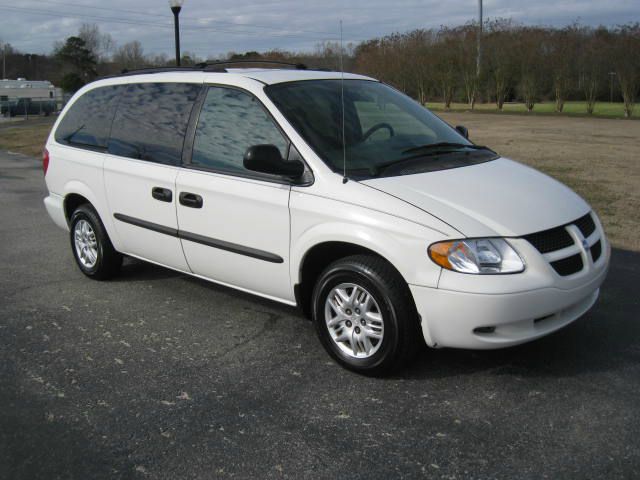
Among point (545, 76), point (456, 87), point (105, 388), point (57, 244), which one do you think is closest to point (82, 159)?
point (57, 244)

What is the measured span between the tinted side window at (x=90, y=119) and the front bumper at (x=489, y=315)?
3.35m

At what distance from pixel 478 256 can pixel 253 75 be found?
86.3 inches

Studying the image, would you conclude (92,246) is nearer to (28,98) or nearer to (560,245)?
(560,245)

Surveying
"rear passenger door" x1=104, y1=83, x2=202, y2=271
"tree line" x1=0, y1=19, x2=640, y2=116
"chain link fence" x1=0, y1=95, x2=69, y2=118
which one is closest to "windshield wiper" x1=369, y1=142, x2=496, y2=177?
"rear passenger door" x1=104, y1=83, x2=202, y2=271

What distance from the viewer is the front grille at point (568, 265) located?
3783mm

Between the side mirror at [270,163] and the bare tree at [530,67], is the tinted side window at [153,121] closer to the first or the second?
the side mirror at [270,163]

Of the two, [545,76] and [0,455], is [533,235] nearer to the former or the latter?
[0,455]

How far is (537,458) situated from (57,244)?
599 centimetres

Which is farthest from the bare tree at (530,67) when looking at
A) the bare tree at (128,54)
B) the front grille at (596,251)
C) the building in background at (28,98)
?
the bare tree at (128,54)

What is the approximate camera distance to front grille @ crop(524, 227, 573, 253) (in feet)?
12.3

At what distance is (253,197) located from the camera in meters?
4.48

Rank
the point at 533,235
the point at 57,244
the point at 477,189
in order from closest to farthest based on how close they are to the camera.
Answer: the point at 533,235
the point at 477,189
the point at 57,244

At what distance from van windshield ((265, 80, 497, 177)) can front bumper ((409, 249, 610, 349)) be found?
967mm

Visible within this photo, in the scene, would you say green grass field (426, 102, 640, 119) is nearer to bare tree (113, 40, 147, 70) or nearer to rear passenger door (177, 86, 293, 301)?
rear passenger door (177, 86, 293, 301)
